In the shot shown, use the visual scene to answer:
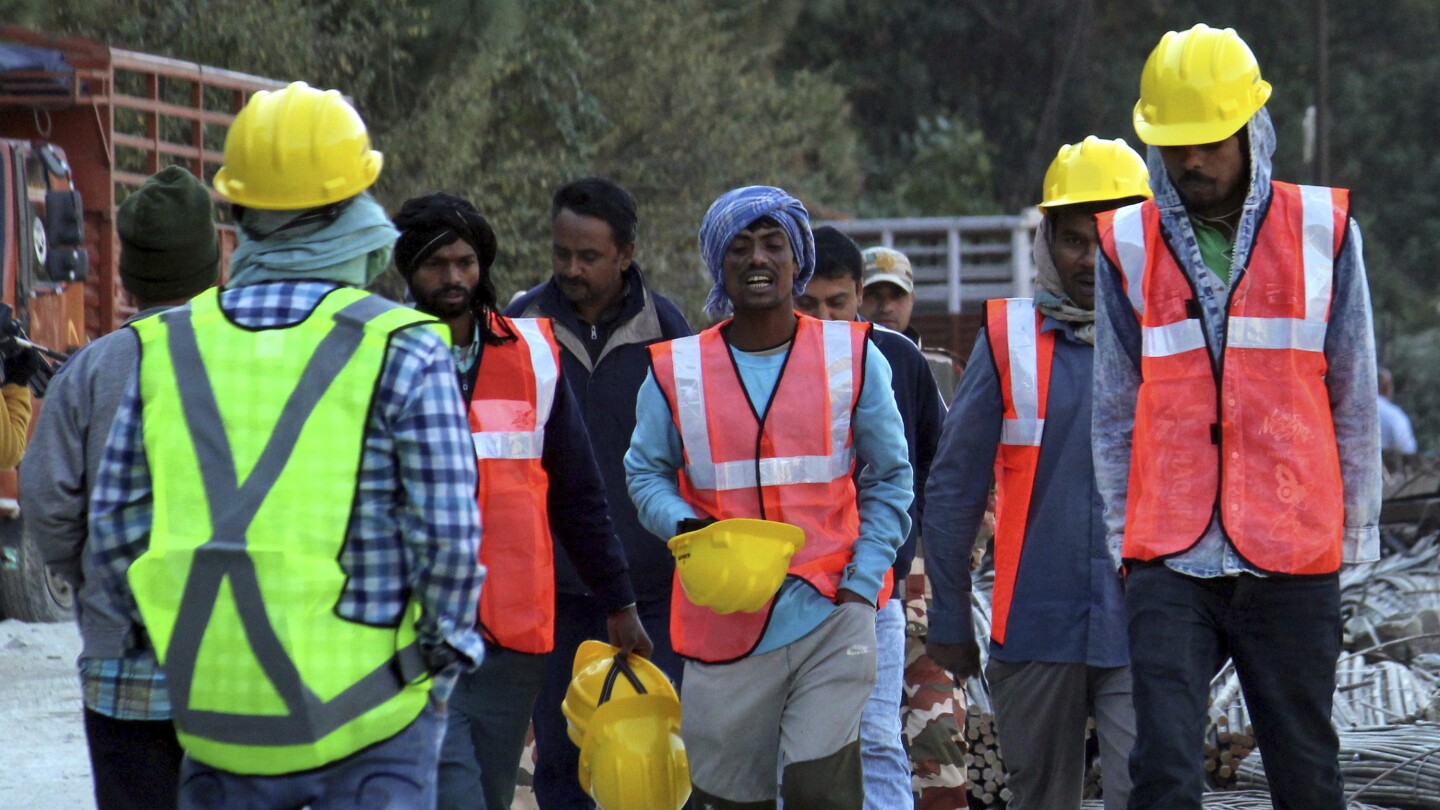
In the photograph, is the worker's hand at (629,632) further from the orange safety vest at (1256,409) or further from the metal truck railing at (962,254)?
the metal truck railing at (962,254)

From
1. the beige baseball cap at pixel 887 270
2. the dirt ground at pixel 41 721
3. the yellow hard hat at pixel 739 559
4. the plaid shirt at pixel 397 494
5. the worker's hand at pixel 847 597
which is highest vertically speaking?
the beige baseball cap at pixel 887 270

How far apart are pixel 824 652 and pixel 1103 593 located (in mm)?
753

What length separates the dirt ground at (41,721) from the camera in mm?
8023

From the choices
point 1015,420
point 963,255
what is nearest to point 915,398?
point 1015,420

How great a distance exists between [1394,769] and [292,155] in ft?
14.5

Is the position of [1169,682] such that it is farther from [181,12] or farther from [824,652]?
[181,12]

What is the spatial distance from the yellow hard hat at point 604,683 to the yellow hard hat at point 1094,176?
1.58m

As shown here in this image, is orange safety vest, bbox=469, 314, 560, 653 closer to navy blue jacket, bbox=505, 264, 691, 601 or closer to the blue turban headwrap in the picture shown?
the blue turban headwrap

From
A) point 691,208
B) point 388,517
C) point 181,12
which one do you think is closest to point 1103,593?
point 388,517

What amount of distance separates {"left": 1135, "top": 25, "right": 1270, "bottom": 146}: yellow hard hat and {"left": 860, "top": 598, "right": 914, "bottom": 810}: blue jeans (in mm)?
1524

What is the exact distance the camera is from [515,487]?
545cm

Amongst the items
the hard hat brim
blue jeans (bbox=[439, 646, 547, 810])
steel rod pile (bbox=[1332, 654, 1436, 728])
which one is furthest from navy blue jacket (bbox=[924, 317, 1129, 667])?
steel rod pile (bbox=[1332, 654, 1436, 728])

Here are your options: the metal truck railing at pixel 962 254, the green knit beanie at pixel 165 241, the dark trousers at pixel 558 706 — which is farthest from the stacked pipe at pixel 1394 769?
the metal truck railing at pixel 962 254

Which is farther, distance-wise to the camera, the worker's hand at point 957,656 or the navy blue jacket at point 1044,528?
the worker's hand at point 957,656
